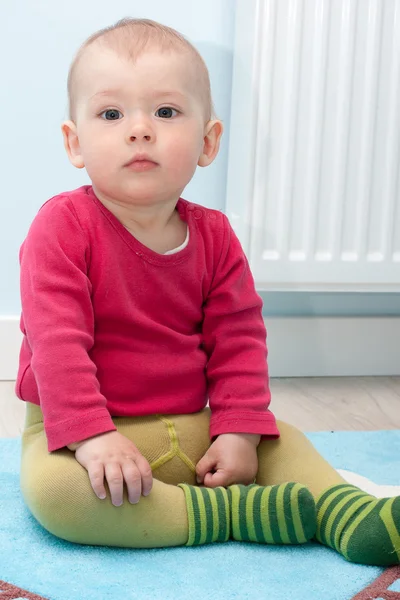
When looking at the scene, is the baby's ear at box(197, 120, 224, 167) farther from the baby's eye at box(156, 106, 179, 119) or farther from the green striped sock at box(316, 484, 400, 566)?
the green striped sock at box(316, 484, 400, 566)

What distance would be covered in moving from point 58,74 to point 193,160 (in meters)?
0.57

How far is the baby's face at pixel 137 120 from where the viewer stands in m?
0.95

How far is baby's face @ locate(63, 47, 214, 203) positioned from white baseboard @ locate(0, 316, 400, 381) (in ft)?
2.30

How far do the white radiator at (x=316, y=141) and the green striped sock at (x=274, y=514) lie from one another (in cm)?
68

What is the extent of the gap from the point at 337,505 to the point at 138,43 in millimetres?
533

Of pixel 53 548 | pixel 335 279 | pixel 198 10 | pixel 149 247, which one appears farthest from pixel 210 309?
pixel 198 10

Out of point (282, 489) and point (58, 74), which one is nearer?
point (282, 489)

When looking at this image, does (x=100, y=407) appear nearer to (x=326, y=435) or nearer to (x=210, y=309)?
(x=210, y=309)

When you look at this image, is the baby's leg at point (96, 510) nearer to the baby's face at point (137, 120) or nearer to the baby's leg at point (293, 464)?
the baby's leg at point (293, 464)

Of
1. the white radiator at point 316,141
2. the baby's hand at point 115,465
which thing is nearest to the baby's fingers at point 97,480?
the baby's hand at point 115,465

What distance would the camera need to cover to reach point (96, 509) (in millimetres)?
853

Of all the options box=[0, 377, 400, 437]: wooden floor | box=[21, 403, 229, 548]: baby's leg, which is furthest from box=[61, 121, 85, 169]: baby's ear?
box=[0, 377, 400, 437]: wooden floor

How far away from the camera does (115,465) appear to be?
0.85 m

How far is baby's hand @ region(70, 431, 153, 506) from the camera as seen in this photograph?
85 centimetres
